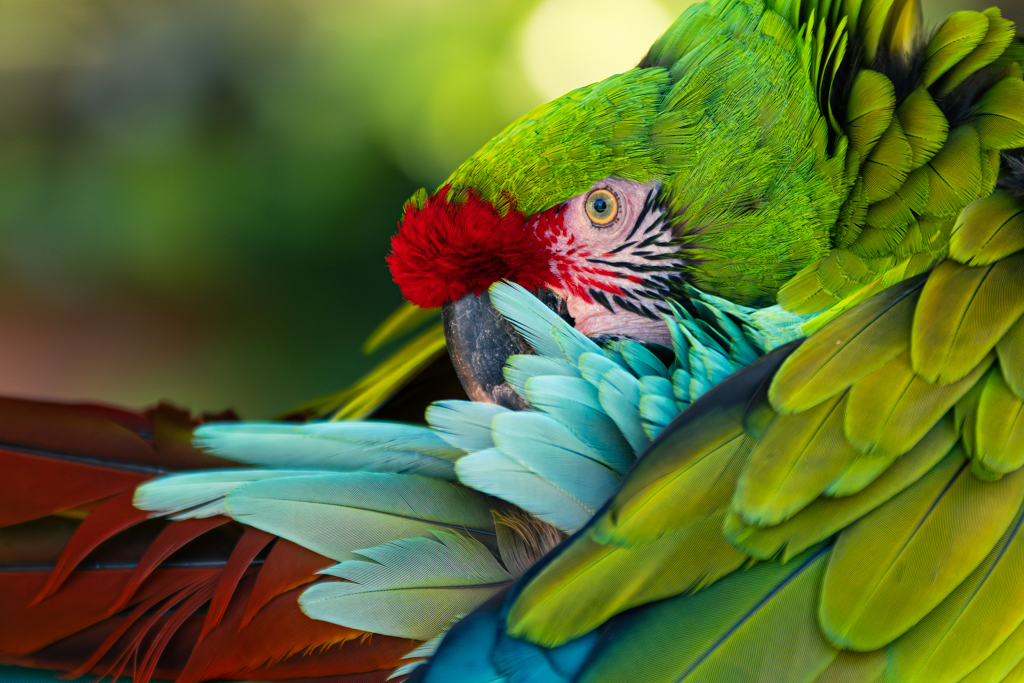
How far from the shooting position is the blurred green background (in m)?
1.25

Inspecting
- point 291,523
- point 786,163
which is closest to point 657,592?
point 291,523

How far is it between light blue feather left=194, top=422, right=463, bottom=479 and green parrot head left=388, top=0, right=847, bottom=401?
0.15m

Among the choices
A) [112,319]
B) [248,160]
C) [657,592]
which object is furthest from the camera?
[112,319]

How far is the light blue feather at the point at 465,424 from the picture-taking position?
0.42 metres

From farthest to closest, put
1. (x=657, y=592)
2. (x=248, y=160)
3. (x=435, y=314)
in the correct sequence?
(x=248, y=160)
(x=435, y=314)
(x=657, y=592)

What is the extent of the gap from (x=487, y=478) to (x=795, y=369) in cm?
17

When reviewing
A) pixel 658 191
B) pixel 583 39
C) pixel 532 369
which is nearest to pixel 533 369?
pixel 532 369

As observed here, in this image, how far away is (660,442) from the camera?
14.0 inches

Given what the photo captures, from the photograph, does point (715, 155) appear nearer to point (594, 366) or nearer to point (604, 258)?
point (604, 258)

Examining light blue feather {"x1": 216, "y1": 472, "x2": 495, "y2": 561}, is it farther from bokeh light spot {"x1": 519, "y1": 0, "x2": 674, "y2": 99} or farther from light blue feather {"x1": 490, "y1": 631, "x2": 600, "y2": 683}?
bokeh light spot {"x1": 519, "y1": 0, "x2": 674, "y2": 99}

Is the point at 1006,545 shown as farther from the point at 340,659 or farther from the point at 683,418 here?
the point at 340,659

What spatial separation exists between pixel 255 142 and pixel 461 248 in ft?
2.96

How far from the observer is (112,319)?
1447 millimetres

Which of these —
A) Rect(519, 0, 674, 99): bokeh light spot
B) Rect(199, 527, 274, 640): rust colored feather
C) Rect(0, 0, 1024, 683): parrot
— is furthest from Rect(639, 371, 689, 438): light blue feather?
Rect(519, 0, 674, 99): bokeh light spot
